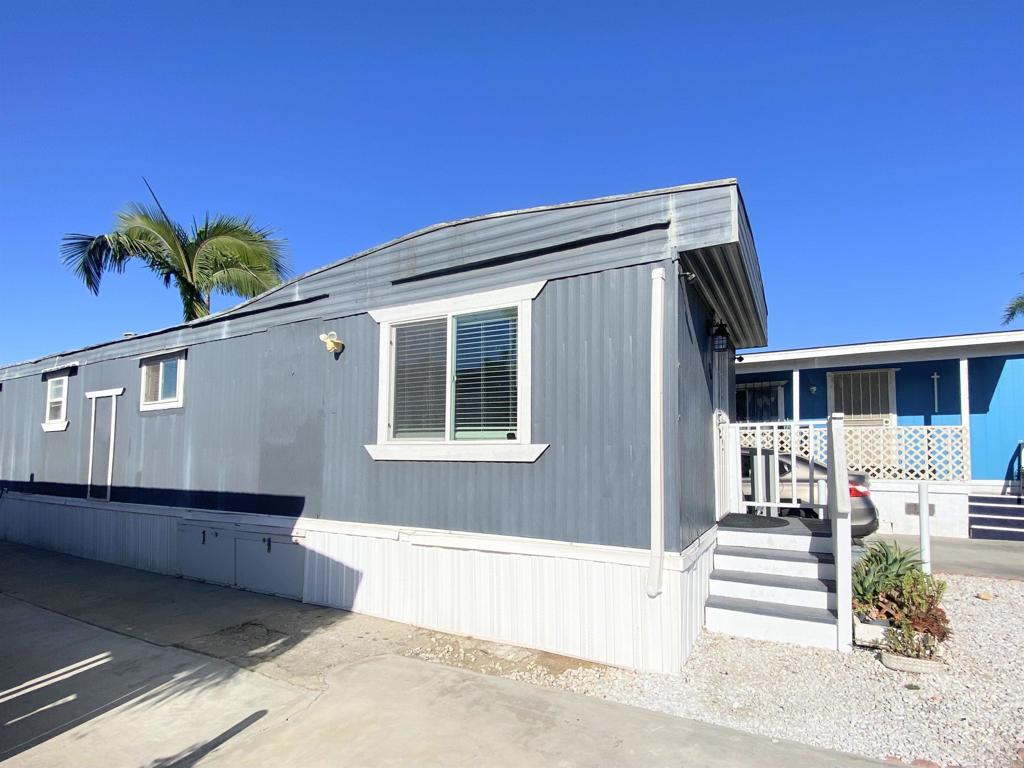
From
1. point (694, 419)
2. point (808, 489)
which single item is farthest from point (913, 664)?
point (808, 489)

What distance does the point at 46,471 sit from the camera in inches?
423

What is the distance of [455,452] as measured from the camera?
216 inches

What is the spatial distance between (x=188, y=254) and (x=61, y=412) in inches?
153

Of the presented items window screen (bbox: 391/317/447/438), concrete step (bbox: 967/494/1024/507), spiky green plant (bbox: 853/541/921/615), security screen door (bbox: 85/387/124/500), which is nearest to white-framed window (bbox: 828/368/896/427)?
concrete step (bbox: 967/494/1024/507)

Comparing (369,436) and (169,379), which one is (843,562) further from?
(169,379)

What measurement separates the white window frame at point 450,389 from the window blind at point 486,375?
2.6 inches

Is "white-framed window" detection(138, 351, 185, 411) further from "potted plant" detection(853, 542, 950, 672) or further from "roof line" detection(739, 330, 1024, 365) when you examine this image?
"roof line" detection(739, 330, 1024, 365)

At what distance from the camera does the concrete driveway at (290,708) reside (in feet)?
10.8

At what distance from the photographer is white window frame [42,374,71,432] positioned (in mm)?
10469

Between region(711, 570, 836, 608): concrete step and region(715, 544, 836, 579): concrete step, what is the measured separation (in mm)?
59

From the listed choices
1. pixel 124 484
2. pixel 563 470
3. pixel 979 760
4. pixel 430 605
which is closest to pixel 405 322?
pixel 563 470

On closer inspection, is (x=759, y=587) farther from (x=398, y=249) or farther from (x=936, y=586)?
(x=398, y=249)

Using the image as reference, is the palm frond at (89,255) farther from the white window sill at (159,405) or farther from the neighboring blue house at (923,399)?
the neighboring blue house at (923,399)

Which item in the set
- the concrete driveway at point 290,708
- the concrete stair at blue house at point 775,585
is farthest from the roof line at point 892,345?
the concrete driveway at point 290,708
